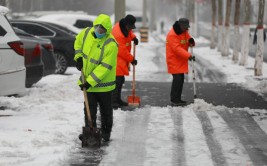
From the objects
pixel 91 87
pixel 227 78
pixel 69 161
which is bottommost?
pixel 227 78

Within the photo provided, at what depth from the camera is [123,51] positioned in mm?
11180

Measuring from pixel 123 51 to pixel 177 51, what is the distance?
3.35 ft

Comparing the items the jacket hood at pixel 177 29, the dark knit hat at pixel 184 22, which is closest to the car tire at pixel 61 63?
the jacket hood at pixel 177 29

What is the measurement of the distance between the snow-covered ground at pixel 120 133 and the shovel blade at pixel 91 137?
0.14 m

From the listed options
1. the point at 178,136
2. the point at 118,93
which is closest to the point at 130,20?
the point at 118,93

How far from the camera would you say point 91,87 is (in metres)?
8.10

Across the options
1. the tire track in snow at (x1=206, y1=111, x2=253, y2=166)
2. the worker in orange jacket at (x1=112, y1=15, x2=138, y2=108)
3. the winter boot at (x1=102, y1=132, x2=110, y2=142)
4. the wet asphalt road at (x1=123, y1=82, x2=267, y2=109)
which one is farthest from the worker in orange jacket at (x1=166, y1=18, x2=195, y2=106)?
the winter boot at (x1=102, y1=132, x2=110, y2=142)

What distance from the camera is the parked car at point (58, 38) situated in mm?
17297

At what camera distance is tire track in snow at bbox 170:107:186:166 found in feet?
24.1

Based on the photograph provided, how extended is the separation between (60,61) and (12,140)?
950cm

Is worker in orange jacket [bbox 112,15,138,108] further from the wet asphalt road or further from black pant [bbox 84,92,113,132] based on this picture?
black pant [bbox 84,92,113,132]

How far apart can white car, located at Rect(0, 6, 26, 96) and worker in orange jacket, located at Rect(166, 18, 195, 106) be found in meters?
2.89

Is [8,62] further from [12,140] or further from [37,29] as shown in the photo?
[37,29]

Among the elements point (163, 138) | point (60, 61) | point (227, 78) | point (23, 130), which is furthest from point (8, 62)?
point (227, 78)
